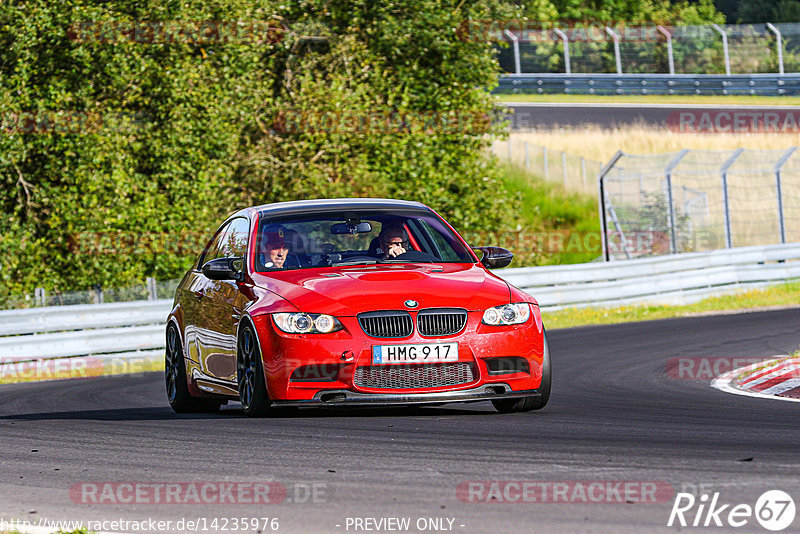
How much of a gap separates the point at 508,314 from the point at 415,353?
719mm

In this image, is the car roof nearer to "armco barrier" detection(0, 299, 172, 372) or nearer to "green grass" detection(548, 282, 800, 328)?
"armco barrier" detection(0, 299, 172, 372)

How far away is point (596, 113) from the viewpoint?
155ft

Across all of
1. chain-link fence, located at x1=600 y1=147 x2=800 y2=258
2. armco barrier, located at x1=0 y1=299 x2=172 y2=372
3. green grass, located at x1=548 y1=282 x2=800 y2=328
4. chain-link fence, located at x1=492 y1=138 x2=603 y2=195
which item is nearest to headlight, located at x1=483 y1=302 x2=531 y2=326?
armco barrier, located at x1=0 y1=299 x2=172 y2=372

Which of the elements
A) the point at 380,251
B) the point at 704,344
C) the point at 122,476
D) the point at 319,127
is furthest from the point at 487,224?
the point at 122,476

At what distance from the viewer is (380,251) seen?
9992 millimetres

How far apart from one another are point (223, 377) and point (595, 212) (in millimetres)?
28656

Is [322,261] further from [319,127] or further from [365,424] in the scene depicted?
[319,127]

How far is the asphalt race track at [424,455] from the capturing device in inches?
224
